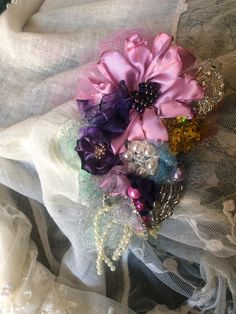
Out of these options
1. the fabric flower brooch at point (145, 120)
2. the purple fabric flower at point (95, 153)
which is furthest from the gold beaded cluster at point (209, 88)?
the purple fabric flower at point (95, 153)

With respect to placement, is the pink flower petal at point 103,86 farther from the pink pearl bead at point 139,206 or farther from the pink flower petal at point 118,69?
the pink pearl bead at point 139,206

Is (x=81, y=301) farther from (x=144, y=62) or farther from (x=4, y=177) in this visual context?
(x=144, y=62)

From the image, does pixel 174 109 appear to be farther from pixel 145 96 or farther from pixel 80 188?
pixel 80 188

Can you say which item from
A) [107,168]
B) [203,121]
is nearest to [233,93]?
[203,121]

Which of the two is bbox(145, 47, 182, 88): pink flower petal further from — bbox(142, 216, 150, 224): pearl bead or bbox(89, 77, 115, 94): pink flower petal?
bbox(142, 216, 150, 224): pearl bead

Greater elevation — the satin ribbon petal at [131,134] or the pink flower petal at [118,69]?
the pink flower petal at [118,69]

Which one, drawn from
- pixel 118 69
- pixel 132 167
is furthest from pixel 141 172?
pixel 118 69

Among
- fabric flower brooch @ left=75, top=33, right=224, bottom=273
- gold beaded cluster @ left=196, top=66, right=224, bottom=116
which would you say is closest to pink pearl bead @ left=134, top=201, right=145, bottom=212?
fabric flower brooch @ left=75, top=33, right=224, bottom=273

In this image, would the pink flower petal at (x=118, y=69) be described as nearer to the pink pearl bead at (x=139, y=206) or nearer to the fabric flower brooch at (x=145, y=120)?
the fabric flower brooch at (x=145, y=120)

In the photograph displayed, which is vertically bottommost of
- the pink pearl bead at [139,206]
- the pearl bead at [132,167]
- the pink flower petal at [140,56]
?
the pink pearl bead at [139,206]
